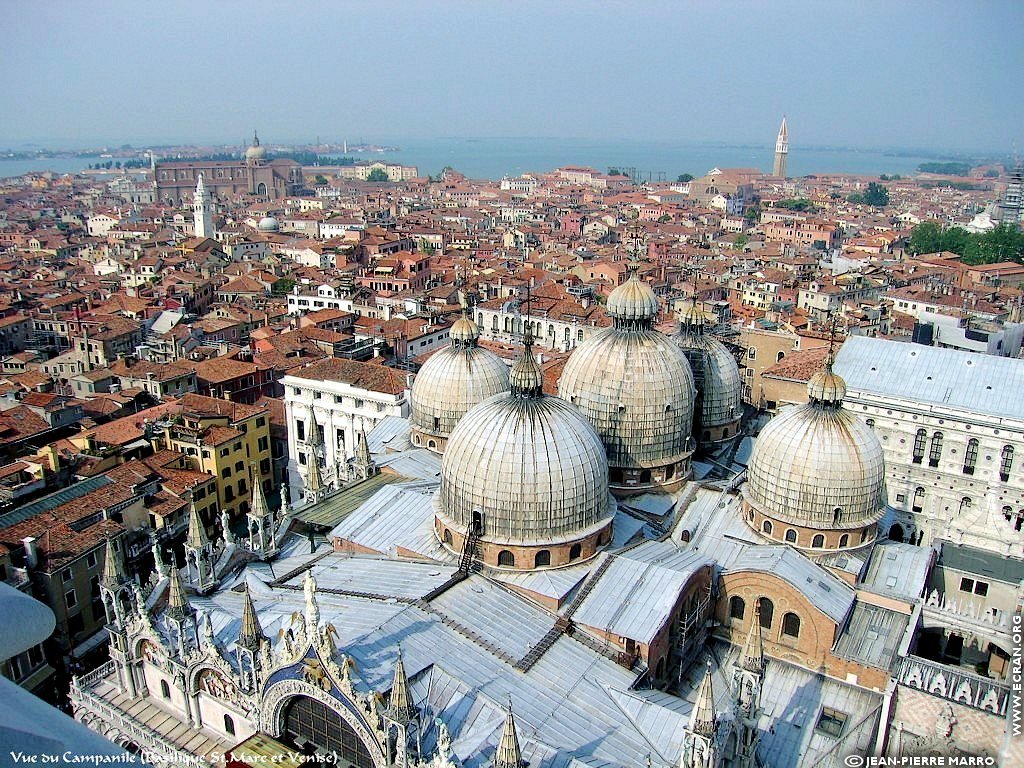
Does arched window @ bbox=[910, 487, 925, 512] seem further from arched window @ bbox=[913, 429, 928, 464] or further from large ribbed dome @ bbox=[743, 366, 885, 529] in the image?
large ribbed dome @ bbox=[743, 366, 885, 529]

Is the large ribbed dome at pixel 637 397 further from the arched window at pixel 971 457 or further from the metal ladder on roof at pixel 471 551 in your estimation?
the arched window at pixel 971 457

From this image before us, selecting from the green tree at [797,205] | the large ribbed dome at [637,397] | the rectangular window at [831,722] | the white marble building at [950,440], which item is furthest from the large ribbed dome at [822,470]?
the green tree at [797,205]

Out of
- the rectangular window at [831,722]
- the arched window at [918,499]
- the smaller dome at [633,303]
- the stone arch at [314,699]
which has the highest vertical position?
the smaller dome at [633,303]

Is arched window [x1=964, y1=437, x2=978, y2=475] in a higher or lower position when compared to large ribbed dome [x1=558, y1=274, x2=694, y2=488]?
lower

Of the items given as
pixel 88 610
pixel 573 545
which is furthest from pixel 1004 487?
pixel 88 610

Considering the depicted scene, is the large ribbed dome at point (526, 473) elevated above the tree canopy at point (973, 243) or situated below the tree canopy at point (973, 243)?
above

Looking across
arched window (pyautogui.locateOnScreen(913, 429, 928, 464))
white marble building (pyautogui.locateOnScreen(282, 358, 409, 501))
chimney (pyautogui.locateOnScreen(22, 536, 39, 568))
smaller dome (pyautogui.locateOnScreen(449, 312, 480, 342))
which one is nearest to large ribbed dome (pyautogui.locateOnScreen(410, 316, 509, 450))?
smaller dome (pyautogui.locateOnScreen(449, 312, 480, 342))

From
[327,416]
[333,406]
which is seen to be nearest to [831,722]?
[333,406]
